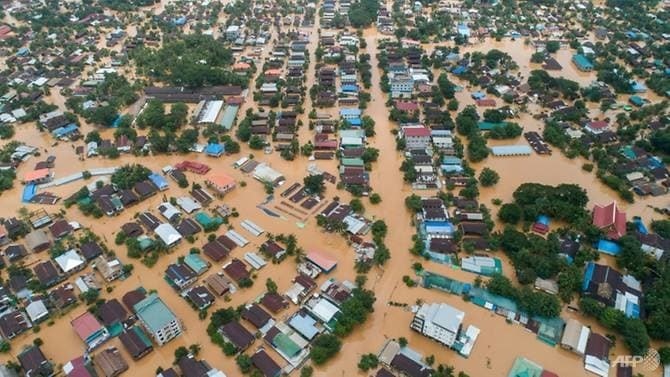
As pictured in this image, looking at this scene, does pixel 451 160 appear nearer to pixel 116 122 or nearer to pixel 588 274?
pixel 588 274

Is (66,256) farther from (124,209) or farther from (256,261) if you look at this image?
(256,261)

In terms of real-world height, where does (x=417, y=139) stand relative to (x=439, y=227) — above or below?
above

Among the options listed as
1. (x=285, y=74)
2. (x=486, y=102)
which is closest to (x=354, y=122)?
(x=285, y=74)

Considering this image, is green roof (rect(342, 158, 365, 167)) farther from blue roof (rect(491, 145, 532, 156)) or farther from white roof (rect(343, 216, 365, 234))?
blue roof (rect(491, 145, 532, 156))

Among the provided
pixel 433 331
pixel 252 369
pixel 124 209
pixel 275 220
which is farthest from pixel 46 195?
pixel 433 331

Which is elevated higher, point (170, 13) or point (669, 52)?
point (170, 13)

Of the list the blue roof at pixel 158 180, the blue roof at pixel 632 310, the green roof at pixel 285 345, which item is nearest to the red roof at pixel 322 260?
the green roof at pixel 285 345

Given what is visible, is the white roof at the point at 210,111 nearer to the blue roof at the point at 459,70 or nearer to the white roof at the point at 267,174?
the white roof at the point at 267,174
